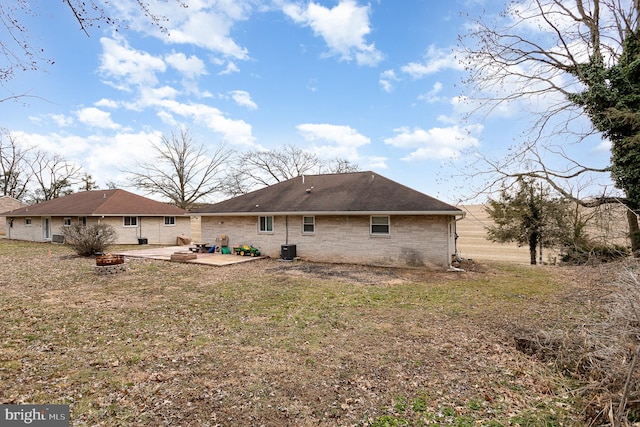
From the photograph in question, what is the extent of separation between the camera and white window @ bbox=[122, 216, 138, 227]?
23828 millimetres

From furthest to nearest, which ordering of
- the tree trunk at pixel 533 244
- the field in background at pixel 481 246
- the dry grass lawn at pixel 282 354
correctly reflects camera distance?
the field in background at pixel 481 246
the tree trunk at pixel 533 244
the dry grass lawn at pixel 282 354

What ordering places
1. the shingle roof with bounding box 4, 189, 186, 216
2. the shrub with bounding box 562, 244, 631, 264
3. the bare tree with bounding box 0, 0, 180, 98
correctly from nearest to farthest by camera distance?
the bare tree with bounding box 0, 0, 180, 98, the shrub with bounding box 562, 244, 631, 264, the shingle roof with bounding box 4, 189, 186, 216

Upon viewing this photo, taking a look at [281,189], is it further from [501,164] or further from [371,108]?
[501,164]

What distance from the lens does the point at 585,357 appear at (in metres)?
4.56

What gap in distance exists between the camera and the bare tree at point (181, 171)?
35500mm

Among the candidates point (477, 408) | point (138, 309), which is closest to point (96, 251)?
point (138, 309)

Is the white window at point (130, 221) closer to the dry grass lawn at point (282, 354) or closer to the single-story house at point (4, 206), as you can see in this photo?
the dry grass lawn at point (282, 354)

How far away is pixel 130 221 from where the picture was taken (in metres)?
24.0

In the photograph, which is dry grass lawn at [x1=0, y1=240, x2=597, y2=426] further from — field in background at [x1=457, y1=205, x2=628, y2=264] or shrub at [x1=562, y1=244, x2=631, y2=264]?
field in background at [x1=457, y1=205, x2=628, y2=264]

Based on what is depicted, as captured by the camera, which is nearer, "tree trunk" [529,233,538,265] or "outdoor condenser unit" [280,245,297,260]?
"outdoor condenser unit" [280,245,297,260]

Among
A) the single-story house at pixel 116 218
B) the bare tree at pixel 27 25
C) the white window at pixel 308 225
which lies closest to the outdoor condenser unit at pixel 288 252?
the white window at pixel 308 225

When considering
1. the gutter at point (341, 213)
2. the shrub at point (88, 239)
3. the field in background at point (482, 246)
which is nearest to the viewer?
the gutter at point (341, 213)

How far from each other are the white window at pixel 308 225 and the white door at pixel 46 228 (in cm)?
2351

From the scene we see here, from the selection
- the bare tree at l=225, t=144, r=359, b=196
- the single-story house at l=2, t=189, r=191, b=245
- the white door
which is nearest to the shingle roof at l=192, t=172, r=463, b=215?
the single-story house at l=2, t=189, r=191, b=245
